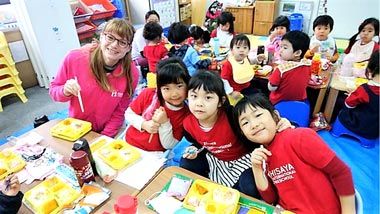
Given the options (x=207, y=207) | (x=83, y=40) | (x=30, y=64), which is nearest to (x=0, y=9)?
(x=30, y=64)

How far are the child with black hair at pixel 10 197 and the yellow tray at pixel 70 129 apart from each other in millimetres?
368

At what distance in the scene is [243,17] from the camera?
4984 mm

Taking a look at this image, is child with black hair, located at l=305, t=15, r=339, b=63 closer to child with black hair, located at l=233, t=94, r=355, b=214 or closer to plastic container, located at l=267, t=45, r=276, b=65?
plastic container, located at l=267, t=45, r=276, b=65

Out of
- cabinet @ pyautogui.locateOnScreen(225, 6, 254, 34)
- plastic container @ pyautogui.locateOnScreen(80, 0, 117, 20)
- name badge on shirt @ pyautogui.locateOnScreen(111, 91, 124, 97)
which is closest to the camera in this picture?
name badge on shirt @ pyautogui.locateOnScreen(111, 91, 124, 97)

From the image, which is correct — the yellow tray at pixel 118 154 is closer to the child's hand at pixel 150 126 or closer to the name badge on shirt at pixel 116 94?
the child's hand at pixel 150 126

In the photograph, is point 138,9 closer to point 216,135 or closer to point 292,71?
point 292,71

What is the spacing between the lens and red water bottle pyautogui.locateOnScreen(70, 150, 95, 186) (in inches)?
32.9

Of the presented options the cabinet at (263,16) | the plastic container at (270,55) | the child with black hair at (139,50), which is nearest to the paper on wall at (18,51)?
the child with black hair at (139,50)

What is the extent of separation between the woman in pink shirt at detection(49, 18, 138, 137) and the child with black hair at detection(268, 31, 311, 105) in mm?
1089

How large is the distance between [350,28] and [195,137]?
210 cm

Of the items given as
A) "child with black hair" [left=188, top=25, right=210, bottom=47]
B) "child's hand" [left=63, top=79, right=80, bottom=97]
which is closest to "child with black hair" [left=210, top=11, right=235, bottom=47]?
"child with black hair" [left=188, top=25, right=210, bottom=47]

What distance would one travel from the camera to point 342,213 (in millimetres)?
804

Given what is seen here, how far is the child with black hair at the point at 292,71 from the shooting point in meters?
1.84

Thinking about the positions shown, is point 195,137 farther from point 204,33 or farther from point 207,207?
point 204,33
